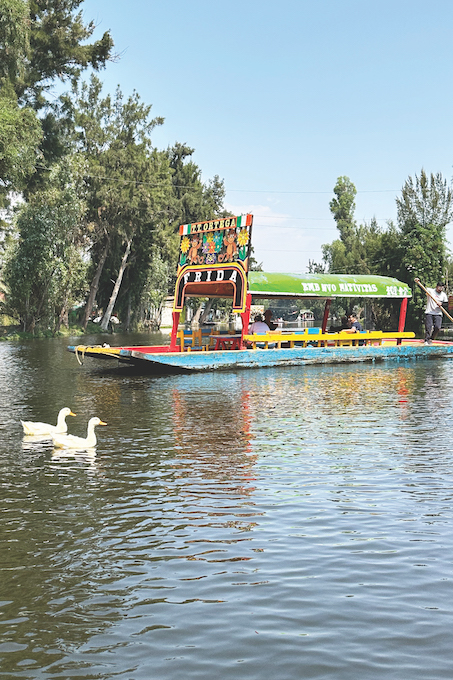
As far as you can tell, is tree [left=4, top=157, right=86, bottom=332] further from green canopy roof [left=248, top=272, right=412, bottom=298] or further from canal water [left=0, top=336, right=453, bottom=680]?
canal water [left=0, top=336, right=453, bottom=680]

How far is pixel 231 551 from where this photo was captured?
23.0ft

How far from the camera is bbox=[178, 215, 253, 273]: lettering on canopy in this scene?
24.6 metres

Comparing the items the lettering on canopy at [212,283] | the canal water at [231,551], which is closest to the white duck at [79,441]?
the canal water at [231,551]

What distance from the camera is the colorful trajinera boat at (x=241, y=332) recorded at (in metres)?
24.3

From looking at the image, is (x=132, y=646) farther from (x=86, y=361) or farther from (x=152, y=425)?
(x=86, y=361)

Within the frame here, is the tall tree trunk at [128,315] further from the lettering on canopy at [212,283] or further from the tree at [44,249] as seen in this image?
the lettering on canopy at [212,283]

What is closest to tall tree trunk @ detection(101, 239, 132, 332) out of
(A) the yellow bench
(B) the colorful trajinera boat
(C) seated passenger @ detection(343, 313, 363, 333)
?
(B) the colorful trajinera boat

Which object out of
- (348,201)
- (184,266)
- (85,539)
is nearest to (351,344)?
(184,266)

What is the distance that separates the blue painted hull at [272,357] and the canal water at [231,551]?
866 cm

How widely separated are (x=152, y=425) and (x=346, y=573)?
833 centimetres

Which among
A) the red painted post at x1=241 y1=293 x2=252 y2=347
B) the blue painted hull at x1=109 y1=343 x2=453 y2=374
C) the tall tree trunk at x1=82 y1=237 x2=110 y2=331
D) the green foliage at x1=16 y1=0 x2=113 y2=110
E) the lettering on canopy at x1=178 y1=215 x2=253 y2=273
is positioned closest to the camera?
the blue painted hull at x1=109 y1=343 x2=453 y2=374

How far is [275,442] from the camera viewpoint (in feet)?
40.5

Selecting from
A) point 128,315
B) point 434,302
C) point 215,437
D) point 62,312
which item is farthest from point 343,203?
point 215,437

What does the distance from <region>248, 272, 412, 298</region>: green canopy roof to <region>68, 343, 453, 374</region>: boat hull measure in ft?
6.73
